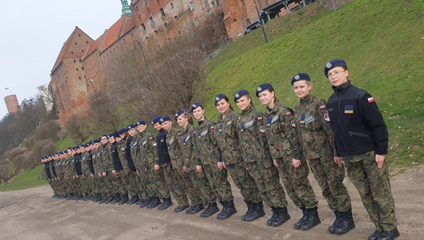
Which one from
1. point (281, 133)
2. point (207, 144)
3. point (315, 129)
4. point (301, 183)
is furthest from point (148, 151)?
point (315, 129)

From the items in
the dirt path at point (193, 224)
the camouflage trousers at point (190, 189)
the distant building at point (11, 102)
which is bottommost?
the dirt path at point (193, 224)

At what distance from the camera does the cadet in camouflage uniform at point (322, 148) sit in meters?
5.02

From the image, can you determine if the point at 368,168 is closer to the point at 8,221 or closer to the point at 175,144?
the point at 175,144

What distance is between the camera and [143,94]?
23156mm

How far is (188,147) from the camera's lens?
8102 mm

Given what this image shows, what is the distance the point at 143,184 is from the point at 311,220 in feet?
20.8

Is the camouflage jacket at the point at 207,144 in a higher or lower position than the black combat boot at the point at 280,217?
higher

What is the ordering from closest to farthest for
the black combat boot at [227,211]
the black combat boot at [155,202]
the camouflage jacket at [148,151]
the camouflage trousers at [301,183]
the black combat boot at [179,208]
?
the camouflage trousers at [301,183] → the black combat boot at [227,211] → the black combat boot at [179,208] → the camouflage jacket at [148,151] → the black combat boot at [155,202]

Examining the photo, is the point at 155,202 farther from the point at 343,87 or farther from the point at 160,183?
the point at 343,87

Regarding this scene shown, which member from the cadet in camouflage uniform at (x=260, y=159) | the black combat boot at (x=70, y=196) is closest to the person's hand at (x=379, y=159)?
the cadet in camouflage uniform at (x=260, y=159)

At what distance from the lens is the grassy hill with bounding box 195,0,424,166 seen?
10.6m

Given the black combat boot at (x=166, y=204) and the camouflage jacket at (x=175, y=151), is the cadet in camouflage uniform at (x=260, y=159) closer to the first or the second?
the camouflage jacket at (x=175, y=151)

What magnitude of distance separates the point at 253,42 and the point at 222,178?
3009cm

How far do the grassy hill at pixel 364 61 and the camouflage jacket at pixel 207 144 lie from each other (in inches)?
157
